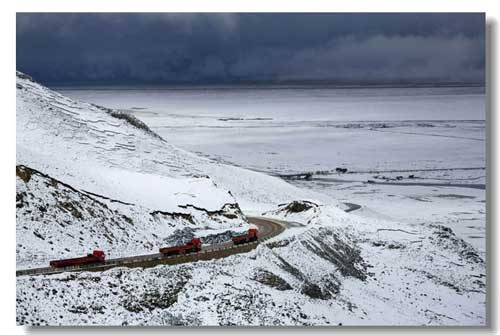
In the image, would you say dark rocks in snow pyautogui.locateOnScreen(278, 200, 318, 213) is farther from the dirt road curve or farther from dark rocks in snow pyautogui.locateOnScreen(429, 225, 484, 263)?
the dirt road curve

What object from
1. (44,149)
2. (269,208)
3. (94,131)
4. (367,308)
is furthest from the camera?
(269,208)

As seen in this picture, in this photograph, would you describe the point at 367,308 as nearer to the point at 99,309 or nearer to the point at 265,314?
the point at 265,314

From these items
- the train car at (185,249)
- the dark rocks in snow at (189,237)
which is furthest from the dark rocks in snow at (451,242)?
the train car at (185,249)

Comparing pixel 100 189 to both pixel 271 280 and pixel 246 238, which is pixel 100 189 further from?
pixel 271 280

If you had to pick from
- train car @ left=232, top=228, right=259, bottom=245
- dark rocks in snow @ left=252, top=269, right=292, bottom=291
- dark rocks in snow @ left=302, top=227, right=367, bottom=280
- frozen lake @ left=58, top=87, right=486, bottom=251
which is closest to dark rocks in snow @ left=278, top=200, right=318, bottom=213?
frozen lake @ left=58, top=87, right=486, bottom=251

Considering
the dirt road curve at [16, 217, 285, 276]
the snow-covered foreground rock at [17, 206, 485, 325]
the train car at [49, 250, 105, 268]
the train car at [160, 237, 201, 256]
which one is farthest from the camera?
the train car at [160, 237, 201, 256]

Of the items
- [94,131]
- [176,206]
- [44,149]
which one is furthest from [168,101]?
[94,131]
